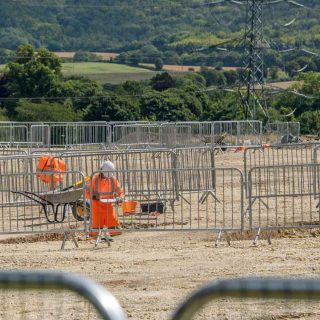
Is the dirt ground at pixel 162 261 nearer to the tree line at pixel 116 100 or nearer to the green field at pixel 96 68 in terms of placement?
the tree line at pixel 116 100

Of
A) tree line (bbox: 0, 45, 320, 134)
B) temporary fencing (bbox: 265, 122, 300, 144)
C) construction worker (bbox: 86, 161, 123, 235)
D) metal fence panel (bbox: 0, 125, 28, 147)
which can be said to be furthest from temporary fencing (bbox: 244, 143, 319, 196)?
tree line (bbox: 0, 45, 320, 134)

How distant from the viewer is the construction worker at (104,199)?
1569 centimetres

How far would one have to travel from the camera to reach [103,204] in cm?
1588

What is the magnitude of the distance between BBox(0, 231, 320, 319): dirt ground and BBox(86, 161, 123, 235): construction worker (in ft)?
0.93

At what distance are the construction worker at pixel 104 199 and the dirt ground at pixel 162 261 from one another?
0.28m

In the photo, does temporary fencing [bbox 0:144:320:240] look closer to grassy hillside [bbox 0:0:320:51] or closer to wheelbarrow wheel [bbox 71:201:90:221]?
wheelbarrow wheel [bbox 71:201:90:221]

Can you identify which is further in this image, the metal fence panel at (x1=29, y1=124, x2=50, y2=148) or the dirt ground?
the metal fence panel at (x1=29, y1=124, x2=50, y2=148)

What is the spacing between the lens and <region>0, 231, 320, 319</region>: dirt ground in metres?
11.5

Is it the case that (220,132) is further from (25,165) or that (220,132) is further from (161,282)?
(161,282)

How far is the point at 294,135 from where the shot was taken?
51750 millimetres

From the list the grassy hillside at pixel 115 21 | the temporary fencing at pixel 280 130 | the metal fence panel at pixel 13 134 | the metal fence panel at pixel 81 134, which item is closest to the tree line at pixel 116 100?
the temporary fencing at pixel 280 130

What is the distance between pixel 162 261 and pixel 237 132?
32.0 m

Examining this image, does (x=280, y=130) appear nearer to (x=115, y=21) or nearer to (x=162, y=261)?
(x=162, y=261)

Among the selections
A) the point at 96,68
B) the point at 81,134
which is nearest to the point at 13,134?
the point at 81,134
